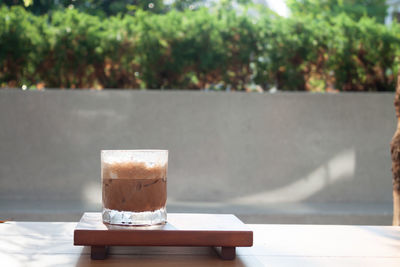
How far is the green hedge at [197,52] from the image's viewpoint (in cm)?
482

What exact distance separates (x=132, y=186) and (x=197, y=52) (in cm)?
389

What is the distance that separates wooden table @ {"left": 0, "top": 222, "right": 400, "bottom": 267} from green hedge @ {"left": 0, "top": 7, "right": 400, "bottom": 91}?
3.63 metres

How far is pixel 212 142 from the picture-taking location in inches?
187

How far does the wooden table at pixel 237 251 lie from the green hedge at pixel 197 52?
3629 millimetres

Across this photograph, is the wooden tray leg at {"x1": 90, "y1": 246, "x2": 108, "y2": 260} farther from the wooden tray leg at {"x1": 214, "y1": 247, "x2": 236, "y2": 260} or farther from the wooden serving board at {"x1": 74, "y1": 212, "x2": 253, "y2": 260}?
the wooden tray leg at {"x1": 214, "y1": 247, "x2": 236, "y2": 260}

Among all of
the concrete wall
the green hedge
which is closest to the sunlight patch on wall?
the concrete wall

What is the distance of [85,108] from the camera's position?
15.3ft

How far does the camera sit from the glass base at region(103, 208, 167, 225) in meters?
1.12

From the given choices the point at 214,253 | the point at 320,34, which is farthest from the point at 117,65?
the point at 214,253

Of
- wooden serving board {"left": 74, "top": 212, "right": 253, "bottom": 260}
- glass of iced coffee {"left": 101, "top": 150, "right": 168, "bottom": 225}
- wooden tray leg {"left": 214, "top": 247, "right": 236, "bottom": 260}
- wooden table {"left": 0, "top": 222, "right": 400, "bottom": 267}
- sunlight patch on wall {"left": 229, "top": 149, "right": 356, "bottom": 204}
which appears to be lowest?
sunlight patch on wall {"left": 229, "top": 149, "right": 356, "bottom": 204}

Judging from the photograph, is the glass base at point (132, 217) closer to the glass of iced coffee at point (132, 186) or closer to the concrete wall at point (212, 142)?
the glass of iced coffee at point (132, 186)

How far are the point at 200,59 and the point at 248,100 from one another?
618mm

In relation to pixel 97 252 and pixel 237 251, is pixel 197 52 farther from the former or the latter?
pixel 97 252

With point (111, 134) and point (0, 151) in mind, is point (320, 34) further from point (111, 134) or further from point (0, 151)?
point (0, 151)
